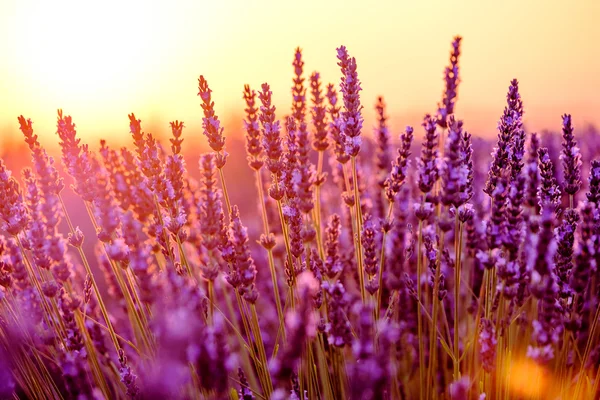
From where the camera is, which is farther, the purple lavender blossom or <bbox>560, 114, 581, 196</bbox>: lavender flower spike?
<bbox>560, 114, 581, 196</bbox>: lavender flower spike

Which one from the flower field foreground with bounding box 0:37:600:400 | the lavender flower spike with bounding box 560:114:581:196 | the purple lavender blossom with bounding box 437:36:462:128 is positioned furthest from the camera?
the lavender flower spike with bounding box 560:114:581:196

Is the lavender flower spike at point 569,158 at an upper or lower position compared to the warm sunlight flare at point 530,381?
upper

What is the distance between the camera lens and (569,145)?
86.0 inches

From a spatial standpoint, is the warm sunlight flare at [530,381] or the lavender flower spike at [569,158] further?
the lavender flower spike at [569,158]

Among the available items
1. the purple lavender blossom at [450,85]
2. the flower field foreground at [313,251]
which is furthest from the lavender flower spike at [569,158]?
the purple lavender blossom at [450,85]

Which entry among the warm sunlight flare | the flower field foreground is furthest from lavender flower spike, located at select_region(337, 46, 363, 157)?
the warm sunlight flare

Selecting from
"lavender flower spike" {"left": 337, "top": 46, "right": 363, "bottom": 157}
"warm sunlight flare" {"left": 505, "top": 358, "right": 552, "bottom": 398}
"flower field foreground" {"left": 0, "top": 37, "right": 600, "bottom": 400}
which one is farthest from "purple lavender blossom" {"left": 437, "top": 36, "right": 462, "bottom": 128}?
"warm sunlight flare" {"left": 505, "top": 358, "right": 552, "bottom": 398}

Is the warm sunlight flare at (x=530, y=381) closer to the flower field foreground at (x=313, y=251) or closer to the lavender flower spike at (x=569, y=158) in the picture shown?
the flower field foreground at (x=313, y=251)

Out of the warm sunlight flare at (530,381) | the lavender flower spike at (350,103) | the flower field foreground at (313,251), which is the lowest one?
the warm sunlight flare at (530,381)

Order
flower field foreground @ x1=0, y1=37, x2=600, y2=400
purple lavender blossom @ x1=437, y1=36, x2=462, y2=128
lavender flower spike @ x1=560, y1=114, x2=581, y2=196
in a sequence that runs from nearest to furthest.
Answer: flower field foreground @ x1=0, y1=37, x2=600, y2=400 < purple lavender blossom @ x1=437, y1=36, x2=462, y2=128 < lavender flower spike @ x1=560, y1=114, x2=581, y2=196

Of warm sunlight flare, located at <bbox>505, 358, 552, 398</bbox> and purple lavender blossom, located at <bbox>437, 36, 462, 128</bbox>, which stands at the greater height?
purple lavender blossom, located at <bbox>437, 36, 462, 128</bbox>

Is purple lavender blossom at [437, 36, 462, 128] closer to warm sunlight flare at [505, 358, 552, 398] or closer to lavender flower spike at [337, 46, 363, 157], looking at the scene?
lavender flower spike at [337, 46, 363, 157]

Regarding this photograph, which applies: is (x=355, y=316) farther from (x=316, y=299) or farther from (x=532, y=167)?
(x=532, y=167)

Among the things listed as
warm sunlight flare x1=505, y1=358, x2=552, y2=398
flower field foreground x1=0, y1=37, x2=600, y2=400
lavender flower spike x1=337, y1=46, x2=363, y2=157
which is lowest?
warm sunlight flare x1=505, y1=358, x2=552, y2=398
